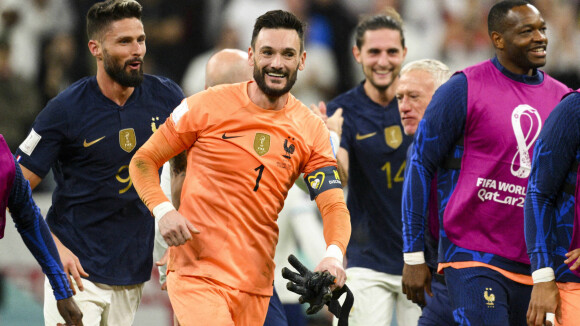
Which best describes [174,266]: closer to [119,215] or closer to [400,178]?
[119,215]

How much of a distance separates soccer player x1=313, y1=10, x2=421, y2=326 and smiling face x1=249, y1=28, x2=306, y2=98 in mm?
1838

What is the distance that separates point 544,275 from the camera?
14.1ft

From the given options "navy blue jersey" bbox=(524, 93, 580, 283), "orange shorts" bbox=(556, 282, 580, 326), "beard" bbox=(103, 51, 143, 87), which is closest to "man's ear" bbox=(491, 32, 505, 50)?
"navy blue jersey" bbox=(524, 93, 580, 283)

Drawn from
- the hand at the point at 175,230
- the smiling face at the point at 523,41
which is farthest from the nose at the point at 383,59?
the hand at the point at 175,230

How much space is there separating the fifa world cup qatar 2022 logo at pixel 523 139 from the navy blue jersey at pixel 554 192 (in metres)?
0.33

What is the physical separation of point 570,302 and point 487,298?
1.48 feet

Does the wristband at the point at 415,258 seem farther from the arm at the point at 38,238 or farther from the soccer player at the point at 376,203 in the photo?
the arm at the point at 38,238

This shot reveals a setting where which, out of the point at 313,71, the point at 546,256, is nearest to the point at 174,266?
the point at 546,256

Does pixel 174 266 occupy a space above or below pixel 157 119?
below

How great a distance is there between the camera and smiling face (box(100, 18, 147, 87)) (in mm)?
5418

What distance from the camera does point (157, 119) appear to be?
5520 millimetres

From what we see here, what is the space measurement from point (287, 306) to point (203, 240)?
9.88 feet

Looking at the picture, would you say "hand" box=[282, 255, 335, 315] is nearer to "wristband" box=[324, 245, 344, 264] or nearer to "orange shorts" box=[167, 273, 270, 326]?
"wristband" box=[324, 245, 344, 264]

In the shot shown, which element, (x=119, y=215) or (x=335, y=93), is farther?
(x=335, y=93)
